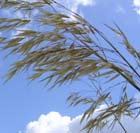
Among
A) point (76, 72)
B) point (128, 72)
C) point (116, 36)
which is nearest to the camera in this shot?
point (76, 72)

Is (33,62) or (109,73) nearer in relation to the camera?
(33,62)

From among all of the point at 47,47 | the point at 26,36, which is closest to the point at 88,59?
the point at 47,47

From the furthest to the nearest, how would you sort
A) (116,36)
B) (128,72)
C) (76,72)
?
(116,36), (128,72), (76,72)

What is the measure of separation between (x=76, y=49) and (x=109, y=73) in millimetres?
296

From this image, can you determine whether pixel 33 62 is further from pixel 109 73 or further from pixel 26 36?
pixel 109 73

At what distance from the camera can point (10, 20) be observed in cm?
190

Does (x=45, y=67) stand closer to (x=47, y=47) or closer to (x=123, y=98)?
(x=47, y=47)

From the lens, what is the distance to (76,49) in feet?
5.89

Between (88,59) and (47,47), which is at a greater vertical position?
(47,47)

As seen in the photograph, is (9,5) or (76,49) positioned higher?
(9,5)

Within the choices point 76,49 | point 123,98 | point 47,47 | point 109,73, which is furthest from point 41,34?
point 123,98

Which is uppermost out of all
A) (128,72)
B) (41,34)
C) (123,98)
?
(41,34)

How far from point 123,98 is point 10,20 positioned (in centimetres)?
87

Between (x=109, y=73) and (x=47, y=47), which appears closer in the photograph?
(x=47, y=47)
